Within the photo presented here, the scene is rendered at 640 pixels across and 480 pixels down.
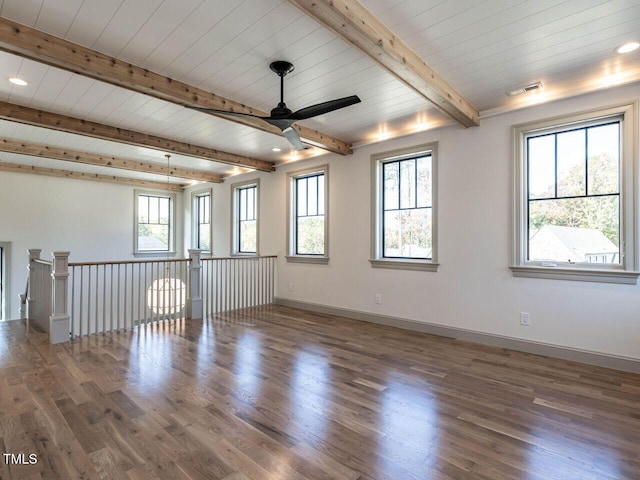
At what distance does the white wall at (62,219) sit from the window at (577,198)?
26.5ft

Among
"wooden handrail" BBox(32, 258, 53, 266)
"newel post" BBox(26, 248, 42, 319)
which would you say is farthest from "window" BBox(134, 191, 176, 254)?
"wooden handrail" BBox(32, 258, 53, 266)

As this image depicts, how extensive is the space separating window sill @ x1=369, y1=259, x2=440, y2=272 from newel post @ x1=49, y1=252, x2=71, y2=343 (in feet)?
13.2

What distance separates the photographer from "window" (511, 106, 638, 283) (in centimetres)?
332

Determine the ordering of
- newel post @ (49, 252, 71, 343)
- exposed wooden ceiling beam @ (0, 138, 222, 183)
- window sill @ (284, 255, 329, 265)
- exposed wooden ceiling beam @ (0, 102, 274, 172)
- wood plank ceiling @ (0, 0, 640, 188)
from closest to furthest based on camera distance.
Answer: wood plank ceiling @ (0, 0, 640, 188)
exposed wooden ceiling beam @ (0, 102, 274, 172)
newel post @ (49, 252, 71, 343)
exposed wooden ceiling beam @ (0, 138, 222, 183)
window sill @ (284, 255, 329, 265)

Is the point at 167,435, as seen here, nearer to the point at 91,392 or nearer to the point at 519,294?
the point at 91,392

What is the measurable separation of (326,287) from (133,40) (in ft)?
14.0

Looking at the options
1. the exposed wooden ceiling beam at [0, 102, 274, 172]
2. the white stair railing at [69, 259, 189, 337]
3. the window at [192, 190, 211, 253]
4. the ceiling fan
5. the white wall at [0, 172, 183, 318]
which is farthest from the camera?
the window at [192, 190, 211, 253]

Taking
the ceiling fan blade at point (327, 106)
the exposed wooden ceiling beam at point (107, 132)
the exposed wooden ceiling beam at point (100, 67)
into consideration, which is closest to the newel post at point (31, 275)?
the exposed wooden ceiling beam at point (107, 132)

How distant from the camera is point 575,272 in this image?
3555 mm

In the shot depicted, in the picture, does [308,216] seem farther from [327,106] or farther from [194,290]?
[327,106]

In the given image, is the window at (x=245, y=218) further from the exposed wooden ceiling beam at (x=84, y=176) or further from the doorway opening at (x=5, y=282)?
the doorway opening at (x=5, y=282)

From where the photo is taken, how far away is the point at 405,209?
5.00 m

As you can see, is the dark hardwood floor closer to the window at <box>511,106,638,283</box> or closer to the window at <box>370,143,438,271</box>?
the window at <box>511,106,638,283</box>

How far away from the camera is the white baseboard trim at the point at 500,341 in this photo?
3354mm
